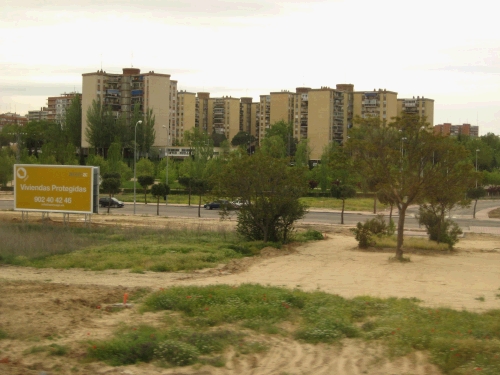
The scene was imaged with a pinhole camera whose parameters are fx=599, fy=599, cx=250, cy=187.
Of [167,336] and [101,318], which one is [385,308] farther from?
[101,318]

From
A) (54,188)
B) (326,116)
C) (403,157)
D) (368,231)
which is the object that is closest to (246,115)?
(326,116)

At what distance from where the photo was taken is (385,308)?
1363cm

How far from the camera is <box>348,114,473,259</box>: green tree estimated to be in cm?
2498

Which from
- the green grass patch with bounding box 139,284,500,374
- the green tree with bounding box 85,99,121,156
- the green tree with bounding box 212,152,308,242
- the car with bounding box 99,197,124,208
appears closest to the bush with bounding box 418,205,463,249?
the green tree with bounding box 212,152,308,242

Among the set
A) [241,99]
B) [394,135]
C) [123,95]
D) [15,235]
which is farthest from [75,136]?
[394,135]

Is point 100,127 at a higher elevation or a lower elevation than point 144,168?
higher

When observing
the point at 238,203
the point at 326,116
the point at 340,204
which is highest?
the point at 326,116

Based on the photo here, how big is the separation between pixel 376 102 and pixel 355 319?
368 feet

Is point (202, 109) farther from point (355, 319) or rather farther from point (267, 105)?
point (355, 319)

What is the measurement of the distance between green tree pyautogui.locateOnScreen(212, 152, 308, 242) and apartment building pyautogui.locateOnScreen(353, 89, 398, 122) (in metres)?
92.9

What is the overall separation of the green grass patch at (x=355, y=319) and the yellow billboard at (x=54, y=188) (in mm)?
22190

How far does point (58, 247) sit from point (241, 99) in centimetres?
13644

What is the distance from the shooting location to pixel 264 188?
29.5 meters

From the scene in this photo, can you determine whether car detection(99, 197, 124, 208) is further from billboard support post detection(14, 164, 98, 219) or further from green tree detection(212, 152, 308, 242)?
green tree detection(212, 152, 308, 242)
